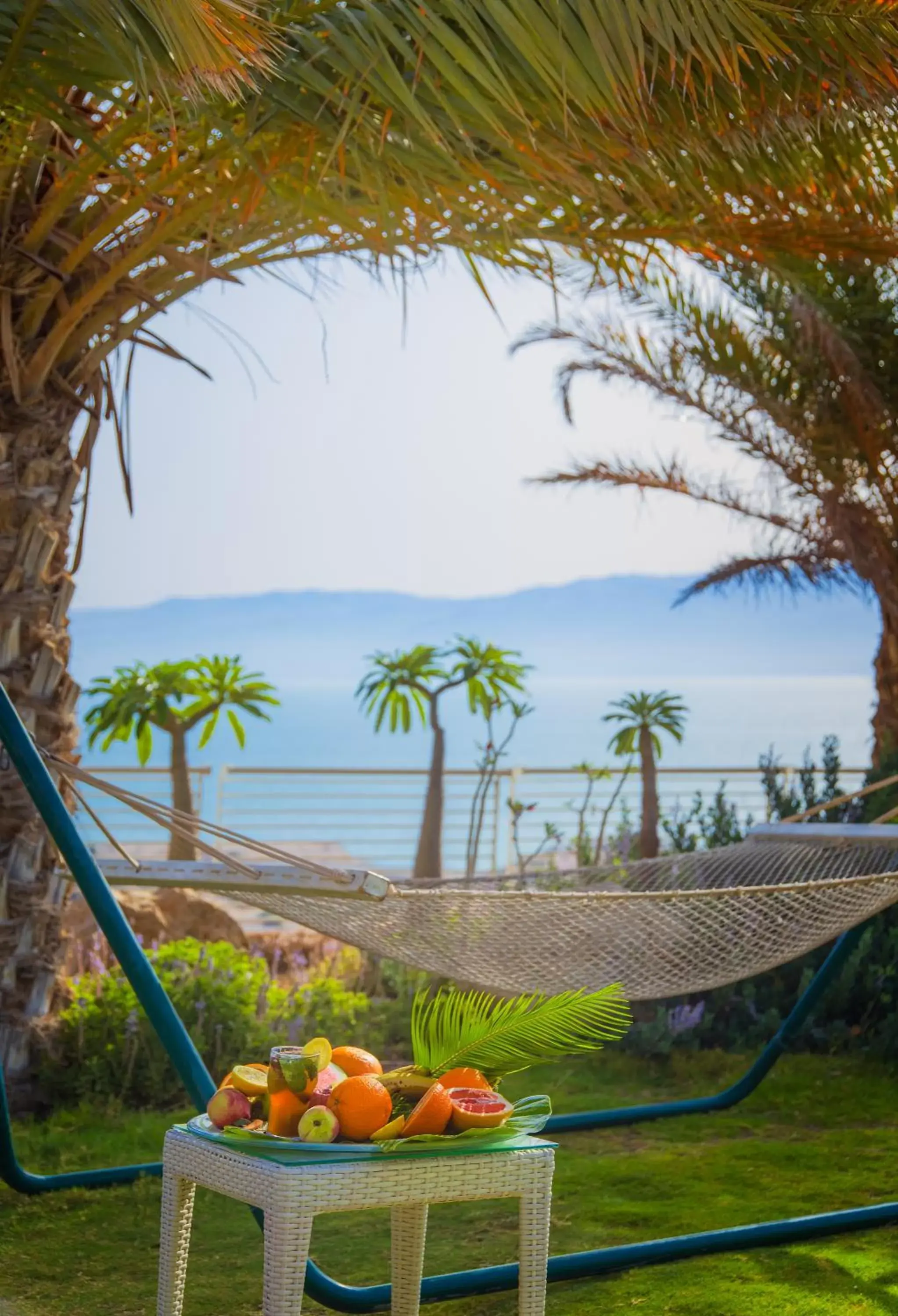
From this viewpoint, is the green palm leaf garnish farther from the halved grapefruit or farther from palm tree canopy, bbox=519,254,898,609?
palm tree canopy, bbox=519,254,898,609

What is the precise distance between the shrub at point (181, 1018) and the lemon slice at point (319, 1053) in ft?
6.10

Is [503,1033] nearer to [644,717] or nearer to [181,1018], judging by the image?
[181,1018]

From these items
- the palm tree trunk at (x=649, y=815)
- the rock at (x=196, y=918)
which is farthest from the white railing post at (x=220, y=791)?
the palm tree trunk at (x=649, y=815)

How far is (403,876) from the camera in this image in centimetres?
802

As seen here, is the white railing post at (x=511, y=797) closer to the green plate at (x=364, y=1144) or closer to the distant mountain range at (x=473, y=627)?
the green plate at (x=364, y=1144)

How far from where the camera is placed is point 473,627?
6231 centimetres

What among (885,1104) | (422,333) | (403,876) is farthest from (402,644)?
(885,1104)

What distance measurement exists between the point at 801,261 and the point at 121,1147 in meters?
3.35

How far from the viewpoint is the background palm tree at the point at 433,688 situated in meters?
5.48

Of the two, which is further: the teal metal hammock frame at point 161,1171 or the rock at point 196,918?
the rock at point 196,918

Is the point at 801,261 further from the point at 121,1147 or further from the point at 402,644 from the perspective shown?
the point at 402,644

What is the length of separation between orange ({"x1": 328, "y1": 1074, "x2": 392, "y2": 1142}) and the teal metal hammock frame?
0.36 m

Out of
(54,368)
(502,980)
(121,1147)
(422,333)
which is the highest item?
(422,333)

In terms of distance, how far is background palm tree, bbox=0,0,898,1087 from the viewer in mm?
2373
